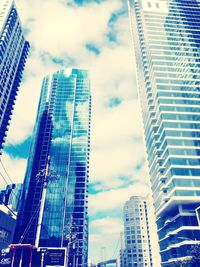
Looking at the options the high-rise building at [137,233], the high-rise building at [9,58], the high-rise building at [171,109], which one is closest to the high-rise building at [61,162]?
the high-rise building at [137,233]

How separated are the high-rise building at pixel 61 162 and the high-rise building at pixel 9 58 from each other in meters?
30.8

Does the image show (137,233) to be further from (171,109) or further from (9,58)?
(9,58)

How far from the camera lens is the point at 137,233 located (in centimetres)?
18175

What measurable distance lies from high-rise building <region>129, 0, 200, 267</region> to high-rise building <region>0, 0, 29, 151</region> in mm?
67579

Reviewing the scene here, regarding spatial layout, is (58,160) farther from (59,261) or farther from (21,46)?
(59,261)

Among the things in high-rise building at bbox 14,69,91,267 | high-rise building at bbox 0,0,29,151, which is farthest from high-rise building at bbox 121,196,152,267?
high-rise building at bbox 0,0,29,151

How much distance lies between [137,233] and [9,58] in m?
136

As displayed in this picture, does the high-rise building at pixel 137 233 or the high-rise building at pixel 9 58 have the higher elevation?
the high-rise building at pixel 9 58

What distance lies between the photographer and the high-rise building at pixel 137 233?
17150 centimetres

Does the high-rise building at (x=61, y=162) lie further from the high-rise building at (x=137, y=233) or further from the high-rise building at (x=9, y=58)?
the high-rise building at (x=9, y=58)

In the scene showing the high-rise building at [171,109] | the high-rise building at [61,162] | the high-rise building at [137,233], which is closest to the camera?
the high-rise building at [171,109]

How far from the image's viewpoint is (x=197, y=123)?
337 feet

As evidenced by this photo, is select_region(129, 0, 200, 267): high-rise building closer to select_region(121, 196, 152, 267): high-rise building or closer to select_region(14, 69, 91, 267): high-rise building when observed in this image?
select_region(14, 69, 91, 267): high-rise building

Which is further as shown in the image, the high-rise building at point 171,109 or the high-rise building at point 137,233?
the high-rise building at point 137,233
